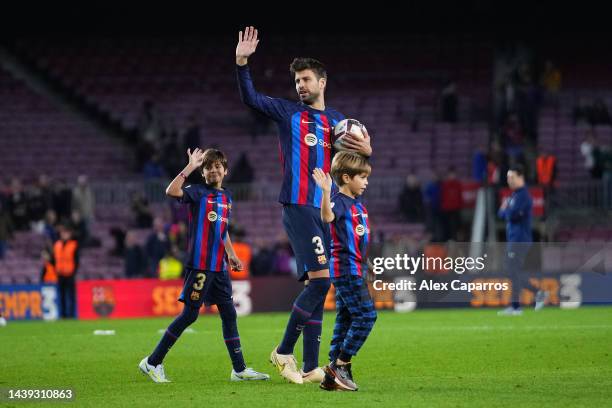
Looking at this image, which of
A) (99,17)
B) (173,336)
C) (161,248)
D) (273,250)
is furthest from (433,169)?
(173,336)

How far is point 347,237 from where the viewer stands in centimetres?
933

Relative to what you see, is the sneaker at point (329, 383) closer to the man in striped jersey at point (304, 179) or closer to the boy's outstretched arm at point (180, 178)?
the man in striped jersey at point (304, 179)

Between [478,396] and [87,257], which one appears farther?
[87,257]

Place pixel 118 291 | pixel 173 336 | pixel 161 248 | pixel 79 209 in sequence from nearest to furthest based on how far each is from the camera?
pixel 173 336 → pixel 118 291 → pixel 161 248 → pixel 79 209

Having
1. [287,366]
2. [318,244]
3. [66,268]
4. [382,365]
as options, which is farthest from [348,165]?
[66,268]

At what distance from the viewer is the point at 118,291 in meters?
23.1

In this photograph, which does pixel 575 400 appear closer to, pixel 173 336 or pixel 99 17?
pixel 173 336

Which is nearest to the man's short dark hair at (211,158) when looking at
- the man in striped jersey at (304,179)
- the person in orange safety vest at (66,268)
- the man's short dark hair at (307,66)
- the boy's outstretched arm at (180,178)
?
the boy's outstretched arm at (180,178)

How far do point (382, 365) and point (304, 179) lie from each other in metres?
2.67

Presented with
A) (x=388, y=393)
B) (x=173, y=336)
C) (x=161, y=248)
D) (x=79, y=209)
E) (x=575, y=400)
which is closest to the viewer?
(x=575, y=400)

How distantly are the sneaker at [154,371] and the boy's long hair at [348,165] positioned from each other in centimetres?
240

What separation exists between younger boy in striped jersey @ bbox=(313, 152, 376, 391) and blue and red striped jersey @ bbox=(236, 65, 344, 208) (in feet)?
1.06

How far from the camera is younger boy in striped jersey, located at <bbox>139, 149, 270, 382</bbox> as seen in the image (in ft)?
34.5

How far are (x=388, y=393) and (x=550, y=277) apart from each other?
12.8m
